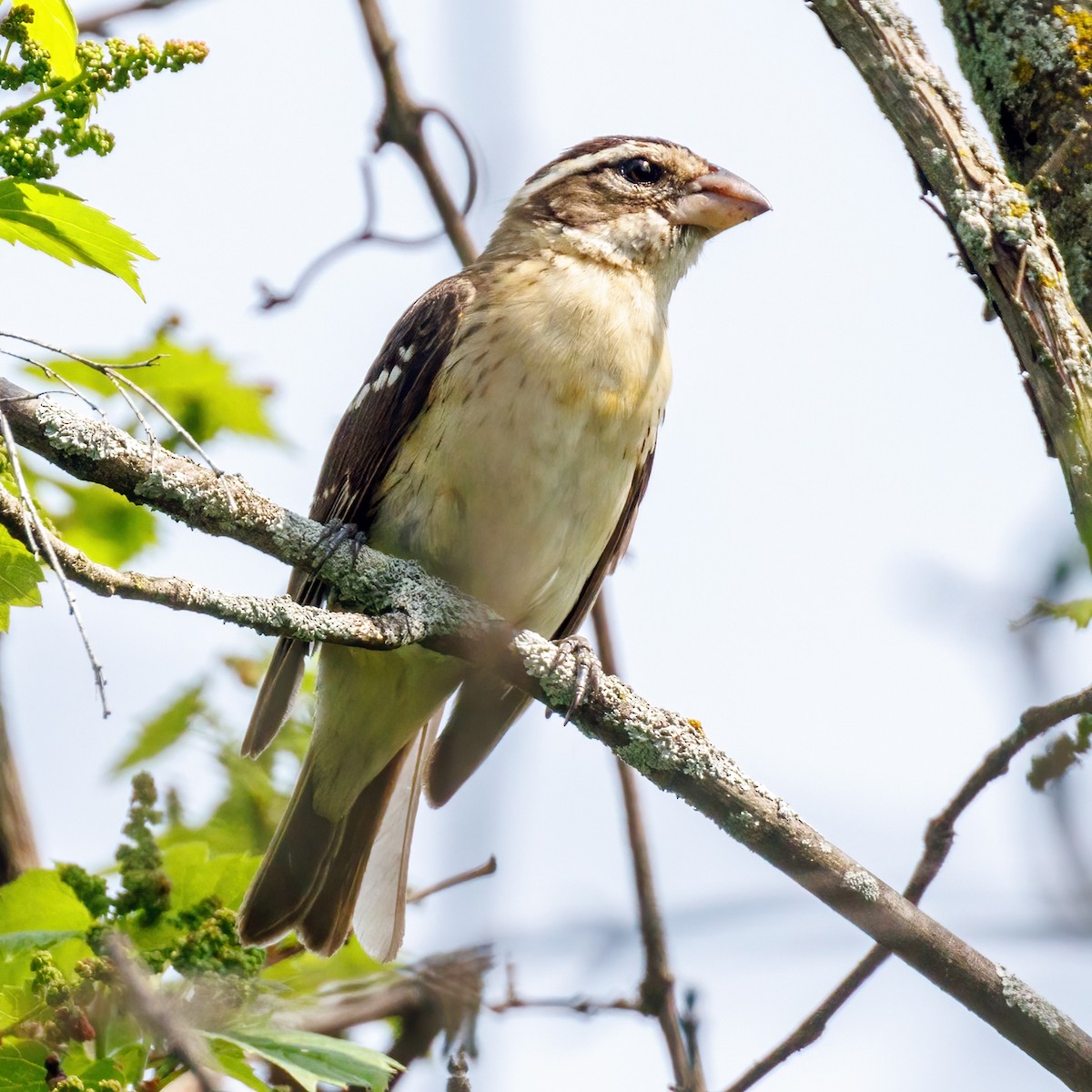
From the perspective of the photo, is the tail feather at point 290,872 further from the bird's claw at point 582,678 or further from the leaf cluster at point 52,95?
the leaf cluster at point 52,95

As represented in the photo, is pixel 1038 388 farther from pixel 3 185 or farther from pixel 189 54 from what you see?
pixel 3 185

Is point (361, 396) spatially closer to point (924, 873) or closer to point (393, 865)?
point (393, 865)

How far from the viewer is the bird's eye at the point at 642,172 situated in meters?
5.16

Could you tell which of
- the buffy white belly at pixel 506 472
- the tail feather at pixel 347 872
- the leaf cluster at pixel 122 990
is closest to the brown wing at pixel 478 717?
the tail feather at pixel 347 872

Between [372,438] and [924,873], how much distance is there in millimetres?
2269

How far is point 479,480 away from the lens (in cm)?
429

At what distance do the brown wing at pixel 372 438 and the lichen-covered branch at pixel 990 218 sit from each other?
1.75 meters

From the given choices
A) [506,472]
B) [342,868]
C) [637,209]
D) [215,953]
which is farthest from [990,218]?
[342,868]

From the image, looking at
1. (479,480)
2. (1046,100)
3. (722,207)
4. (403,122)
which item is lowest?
(479,480)

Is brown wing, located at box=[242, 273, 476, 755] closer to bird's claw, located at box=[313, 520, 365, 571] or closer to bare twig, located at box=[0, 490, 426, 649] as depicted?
bird's claw, located at box=[313, 520, 365, 571]

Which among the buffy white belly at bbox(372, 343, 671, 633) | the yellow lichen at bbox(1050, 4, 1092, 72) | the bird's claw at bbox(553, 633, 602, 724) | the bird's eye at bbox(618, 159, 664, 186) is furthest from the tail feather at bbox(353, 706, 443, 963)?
the yellow lichen at bbox(1050, 4, 1092, 72)

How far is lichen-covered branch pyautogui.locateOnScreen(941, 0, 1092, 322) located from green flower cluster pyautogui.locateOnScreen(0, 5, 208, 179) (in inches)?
80.2

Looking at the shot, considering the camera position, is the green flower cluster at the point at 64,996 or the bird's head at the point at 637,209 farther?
the bird's head at the point at 637,209

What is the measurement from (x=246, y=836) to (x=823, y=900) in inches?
95.5
